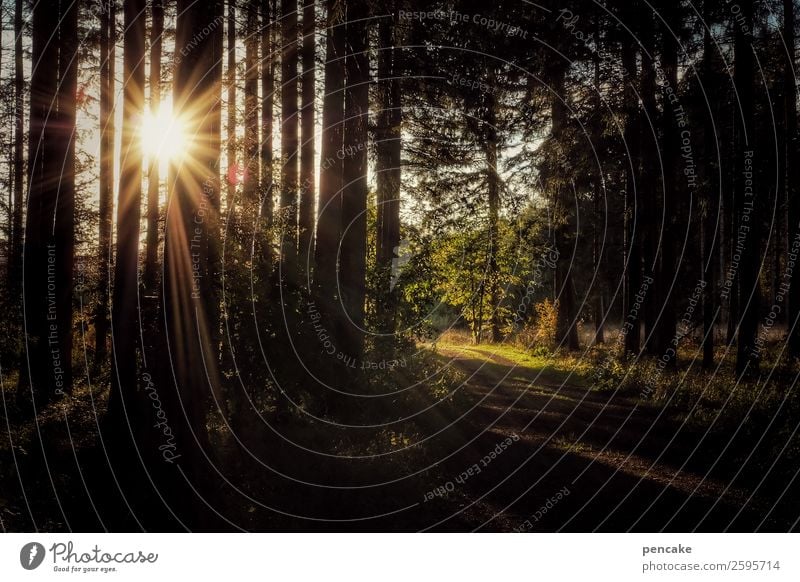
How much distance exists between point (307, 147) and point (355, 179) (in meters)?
6.29

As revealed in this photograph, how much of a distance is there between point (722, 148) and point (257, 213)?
15.6m

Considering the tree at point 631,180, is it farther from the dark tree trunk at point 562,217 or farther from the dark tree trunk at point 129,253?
the dark tree trunk at point 129,253

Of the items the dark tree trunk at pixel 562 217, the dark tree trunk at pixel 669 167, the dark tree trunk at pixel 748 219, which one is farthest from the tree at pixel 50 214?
the dark tree trunk at pixel 748 219

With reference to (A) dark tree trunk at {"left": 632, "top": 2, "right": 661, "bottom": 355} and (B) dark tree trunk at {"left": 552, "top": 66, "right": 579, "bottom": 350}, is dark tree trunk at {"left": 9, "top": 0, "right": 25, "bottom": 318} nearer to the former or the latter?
(B) dark tree trunk at {"left": 552, "top": 66, "right": 579, "bottom": 350}

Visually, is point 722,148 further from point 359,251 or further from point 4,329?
point 4,329

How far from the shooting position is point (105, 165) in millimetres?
17641

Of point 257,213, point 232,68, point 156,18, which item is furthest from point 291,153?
point 257,213

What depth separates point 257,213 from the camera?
8586mm

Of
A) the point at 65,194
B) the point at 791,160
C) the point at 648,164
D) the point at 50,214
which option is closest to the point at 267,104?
the point at 65,194

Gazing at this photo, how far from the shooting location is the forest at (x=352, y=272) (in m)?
6.73

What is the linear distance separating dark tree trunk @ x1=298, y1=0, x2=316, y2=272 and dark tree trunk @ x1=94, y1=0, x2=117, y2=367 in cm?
351

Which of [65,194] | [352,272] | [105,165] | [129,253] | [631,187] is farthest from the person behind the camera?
[631,187]

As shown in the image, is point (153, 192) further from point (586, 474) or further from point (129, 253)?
point (586, 474)

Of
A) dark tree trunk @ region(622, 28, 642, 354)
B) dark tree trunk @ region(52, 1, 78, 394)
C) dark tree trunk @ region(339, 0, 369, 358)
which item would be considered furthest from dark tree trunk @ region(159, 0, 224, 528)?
dark tree trunk @ region(622, 28, 642, 354)
